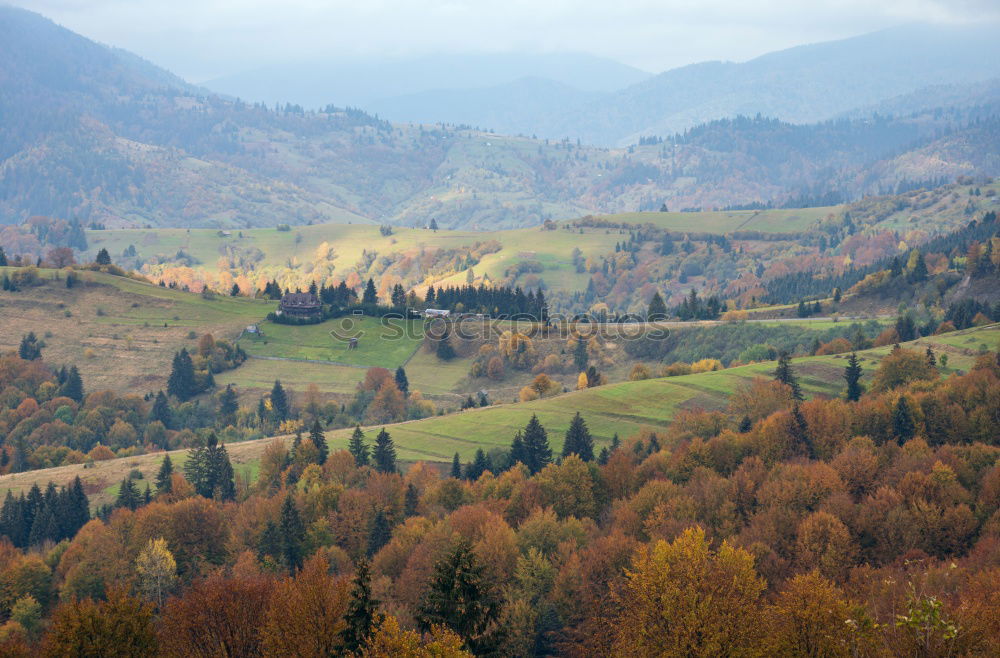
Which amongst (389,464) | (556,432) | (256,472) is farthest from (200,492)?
(556,432)

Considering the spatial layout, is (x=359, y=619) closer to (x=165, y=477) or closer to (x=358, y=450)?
(x=358, y=450)

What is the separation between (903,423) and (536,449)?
47.6m

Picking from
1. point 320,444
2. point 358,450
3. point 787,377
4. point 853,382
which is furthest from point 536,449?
point 853,382

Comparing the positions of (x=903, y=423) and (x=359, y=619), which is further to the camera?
(x=903, y=423)

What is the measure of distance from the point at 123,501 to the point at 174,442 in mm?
56907

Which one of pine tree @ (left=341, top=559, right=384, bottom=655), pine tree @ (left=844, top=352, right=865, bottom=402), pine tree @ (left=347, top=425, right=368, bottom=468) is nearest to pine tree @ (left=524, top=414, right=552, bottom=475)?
pine tree @ (left=347, top=425, right=368, bottom=468)

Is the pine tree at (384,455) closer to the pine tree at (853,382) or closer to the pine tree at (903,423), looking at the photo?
the pine tree at (853,382)

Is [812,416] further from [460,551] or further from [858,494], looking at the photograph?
[460,551]

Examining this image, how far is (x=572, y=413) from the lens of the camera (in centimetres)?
16175

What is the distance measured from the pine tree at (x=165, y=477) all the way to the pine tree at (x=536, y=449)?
47997 millimetres

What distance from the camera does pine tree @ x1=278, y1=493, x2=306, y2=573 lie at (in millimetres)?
111438

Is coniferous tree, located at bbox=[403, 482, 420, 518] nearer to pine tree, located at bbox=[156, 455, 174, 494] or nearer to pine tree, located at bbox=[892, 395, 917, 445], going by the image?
pine tree, located at bbox=[156, 455, 174, 494]

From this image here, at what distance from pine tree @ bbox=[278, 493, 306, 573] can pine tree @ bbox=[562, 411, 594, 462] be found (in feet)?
139

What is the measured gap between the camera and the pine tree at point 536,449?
143250 mm
